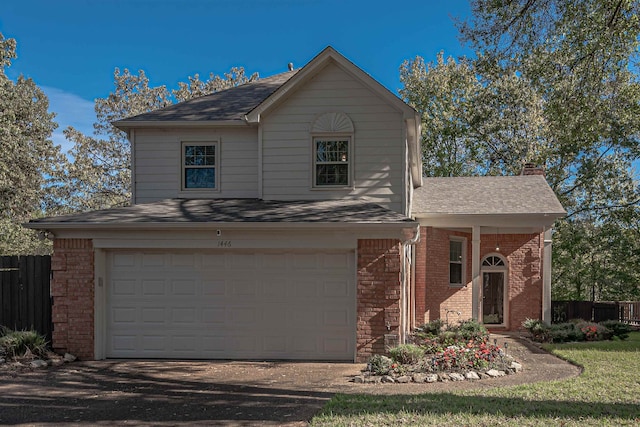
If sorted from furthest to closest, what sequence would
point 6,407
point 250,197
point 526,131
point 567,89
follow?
point 526,131 → point 250,197 → point 567,89 → point 6,407

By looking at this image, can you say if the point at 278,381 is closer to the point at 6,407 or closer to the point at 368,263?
the point at 368,263

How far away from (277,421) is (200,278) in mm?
5361

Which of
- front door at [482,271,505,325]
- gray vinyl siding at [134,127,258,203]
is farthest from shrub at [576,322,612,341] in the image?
gray vinyl siding at [134,127,258,203]

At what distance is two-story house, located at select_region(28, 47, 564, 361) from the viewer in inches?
445

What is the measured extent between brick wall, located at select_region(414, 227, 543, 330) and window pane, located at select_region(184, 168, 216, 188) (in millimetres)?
6630

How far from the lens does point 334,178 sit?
13000 millimetres

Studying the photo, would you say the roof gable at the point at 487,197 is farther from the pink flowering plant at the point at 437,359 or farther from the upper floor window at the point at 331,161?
the pink flowering plant at the point at 437,359

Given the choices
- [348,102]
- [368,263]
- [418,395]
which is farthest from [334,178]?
[418,395]

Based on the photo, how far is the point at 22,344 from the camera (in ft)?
36.4

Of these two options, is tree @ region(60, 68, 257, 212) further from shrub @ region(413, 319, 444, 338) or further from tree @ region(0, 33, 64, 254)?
shrub @ region(413, 319, 444, 338)

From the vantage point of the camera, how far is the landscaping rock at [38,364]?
34.7ft

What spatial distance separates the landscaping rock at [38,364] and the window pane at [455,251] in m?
12.0

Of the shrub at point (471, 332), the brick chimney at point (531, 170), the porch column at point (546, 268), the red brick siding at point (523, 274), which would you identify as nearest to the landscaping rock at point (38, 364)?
the shrub at point (471, 332)

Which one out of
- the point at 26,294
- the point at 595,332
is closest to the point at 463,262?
the point at 595,332
